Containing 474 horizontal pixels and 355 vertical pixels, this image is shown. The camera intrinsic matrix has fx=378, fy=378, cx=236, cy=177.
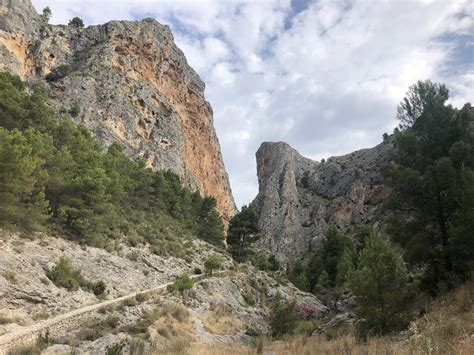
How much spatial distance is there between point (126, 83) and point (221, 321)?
6701 cm

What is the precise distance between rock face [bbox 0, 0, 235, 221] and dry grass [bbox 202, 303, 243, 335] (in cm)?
4518

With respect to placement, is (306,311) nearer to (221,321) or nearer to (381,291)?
(221,321)

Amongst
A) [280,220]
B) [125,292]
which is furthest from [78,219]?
[280,220]

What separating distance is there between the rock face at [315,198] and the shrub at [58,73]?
66.7m

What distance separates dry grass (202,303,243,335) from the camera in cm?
2522

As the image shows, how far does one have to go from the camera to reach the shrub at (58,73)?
71.8m

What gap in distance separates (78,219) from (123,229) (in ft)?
33.5

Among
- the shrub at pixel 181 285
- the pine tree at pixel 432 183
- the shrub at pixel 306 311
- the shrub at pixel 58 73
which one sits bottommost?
the shrub at pixel 306 311

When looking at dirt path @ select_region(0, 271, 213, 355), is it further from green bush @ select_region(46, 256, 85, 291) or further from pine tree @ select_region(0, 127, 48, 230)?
pine tree @ select_region(0, 127, 48, 230)

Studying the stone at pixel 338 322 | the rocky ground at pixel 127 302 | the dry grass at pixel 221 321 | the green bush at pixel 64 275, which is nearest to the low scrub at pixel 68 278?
the green bush at pixel 64 275

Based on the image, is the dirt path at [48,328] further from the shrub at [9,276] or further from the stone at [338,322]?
the stone at [338,322]

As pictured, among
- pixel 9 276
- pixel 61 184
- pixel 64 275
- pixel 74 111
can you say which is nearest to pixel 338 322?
pixel 64 275

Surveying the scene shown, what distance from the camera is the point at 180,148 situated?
91.1m

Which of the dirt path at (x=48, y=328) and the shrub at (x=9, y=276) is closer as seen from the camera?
the dirt path at (x=48, y=328)
